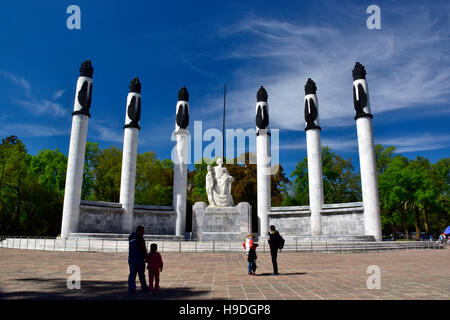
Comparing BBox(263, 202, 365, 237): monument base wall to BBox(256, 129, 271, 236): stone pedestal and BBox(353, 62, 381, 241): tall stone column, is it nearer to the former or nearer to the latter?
BBox(256, 129, 271, 236): stone pedestal

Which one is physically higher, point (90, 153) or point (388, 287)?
point (90, 153)

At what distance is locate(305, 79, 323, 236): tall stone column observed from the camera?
2867 centimetres

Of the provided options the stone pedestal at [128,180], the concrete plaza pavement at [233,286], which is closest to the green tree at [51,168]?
the stone pedestal at [128,180]

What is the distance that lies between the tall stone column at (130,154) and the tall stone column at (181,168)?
13.9 ft

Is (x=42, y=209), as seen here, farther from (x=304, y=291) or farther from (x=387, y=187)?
(x=387, y=187)

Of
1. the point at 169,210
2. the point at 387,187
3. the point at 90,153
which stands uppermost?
the point at 90,153

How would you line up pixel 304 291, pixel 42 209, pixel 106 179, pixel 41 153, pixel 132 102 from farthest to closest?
pixel 41 153
pixel 106 179
pixel 42 209
pixel 132 102
pixel 304 291

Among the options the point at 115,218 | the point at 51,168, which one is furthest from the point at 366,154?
the point at 51,168

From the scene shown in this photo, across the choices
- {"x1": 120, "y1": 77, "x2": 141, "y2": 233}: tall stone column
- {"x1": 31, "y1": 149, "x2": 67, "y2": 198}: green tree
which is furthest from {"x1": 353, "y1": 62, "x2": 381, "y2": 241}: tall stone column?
{"x1": 31, "y1": 149, "x2": 67, "y2": 198}: green tree

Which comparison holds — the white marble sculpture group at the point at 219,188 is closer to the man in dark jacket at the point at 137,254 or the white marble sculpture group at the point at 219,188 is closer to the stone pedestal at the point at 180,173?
the stone pedestal at the point at 180,173

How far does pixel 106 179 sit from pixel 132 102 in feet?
56.3
